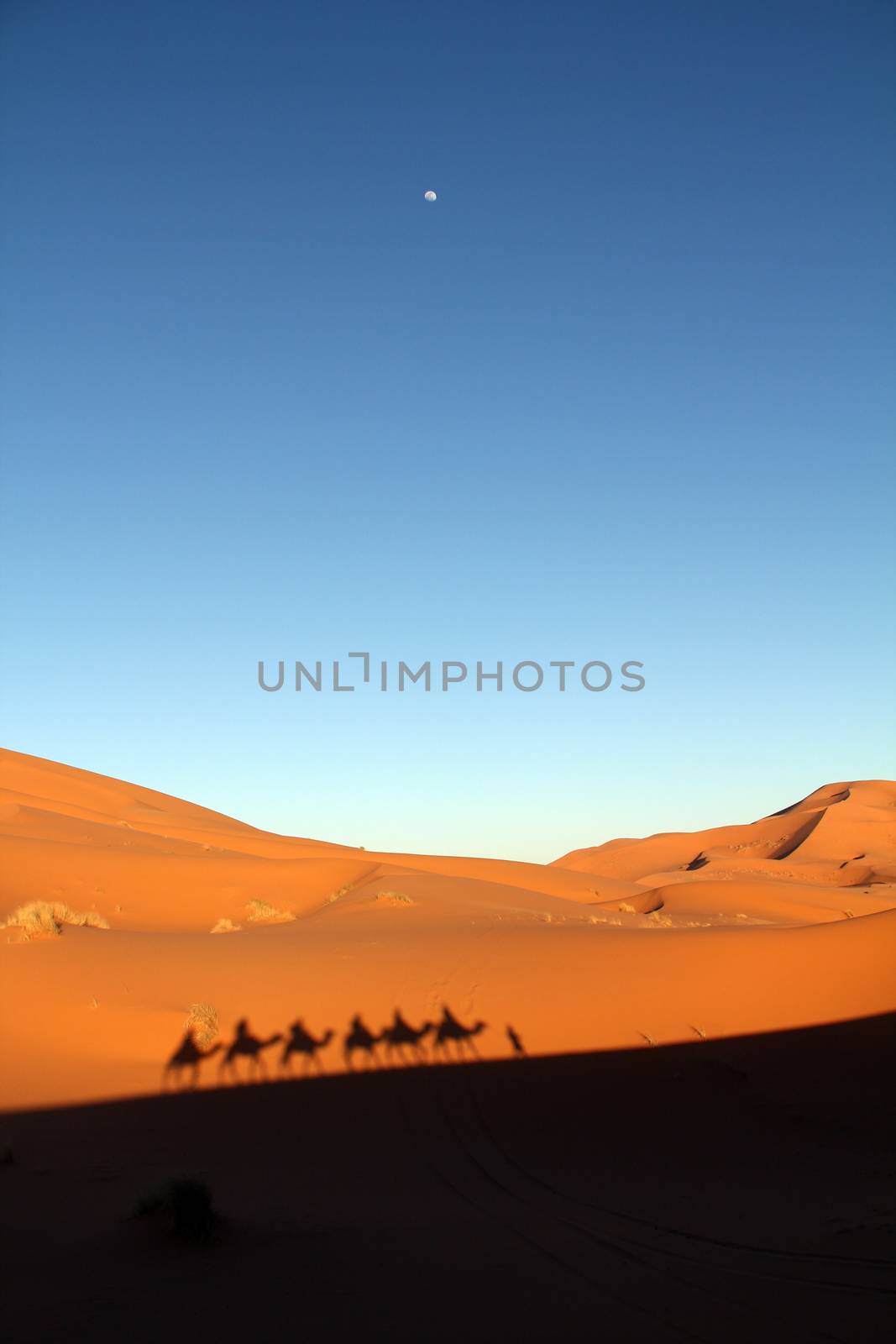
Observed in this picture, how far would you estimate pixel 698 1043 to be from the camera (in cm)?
1166

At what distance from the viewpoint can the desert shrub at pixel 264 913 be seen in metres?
24.8

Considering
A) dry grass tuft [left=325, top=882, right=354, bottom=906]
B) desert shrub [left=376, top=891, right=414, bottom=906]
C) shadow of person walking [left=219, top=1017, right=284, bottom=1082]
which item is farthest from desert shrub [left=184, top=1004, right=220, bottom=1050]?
dry grass tuft [left=325, top=882, right=354, bottom=906]

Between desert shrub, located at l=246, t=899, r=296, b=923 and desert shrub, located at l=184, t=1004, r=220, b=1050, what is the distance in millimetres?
12651

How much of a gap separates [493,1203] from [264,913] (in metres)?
19.1

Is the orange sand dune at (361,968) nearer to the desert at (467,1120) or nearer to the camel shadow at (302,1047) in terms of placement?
the desert at (467,1120)

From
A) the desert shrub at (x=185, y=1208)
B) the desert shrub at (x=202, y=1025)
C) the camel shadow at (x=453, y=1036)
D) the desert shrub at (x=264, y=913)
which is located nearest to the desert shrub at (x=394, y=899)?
the desert shrub at (x=264, y=913)

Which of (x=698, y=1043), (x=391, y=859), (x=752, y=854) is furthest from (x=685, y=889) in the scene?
(x=752, y=854)

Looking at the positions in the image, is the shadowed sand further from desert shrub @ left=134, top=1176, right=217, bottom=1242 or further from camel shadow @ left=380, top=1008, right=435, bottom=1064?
camel shadow @ left=380, top=1008, right=435, bottom=1064

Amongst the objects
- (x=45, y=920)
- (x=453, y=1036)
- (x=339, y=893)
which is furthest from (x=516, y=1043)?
(x=339, y=893)

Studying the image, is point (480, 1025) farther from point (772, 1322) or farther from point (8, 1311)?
point (8, 1311)

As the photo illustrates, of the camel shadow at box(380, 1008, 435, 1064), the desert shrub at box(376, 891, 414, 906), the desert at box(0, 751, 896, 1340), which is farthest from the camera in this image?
the desert shrub at box(376, 891, 414, 906)

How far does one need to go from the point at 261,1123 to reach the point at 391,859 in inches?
1351

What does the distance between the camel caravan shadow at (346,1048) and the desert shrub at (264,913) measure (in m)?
12.7

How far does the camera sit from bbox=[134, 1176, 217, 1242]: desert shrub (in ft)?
19.7
